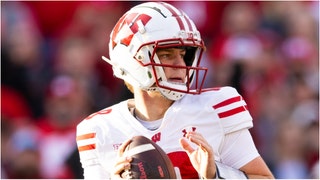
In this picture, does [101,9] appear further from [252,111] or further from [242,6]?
[252,111]

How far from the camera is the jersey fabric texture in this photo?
15.4 ft

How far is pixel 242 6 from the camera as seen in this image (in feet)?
31.8

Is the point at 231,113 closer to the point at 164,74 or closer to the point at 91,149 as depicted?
the point at 164,74

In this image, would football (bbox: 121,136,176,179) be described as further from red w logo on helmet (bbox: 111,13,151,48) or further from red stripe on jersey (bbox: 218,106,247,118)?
red w logo on helmet (bbox: 111,13,151,48)

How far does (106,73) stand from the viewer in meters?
9.17

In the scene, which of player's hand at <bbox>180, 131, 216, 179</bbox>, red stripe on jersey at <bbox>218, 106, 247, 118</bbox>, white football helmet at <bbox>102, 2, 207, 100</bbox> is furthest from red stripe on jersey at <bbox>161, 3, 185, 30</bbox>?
player's hand at <bbox>180, 131, 216, 179</bbox>

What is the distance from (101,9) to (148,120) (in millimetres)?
5061

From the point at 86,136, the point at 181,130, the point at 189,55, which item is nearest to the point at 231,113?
the point at 181,130

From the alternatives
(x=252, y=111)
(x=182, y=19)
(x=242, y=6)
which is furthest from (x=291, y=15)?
(x=182, y=19)

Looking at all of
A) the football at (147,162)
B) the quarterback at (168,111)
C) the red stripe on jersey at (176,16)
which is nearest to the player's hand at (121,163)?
the football at (147,162)

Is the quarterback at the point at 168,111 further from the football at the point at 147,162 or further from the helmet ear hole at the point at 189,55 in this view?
the football at the point at 147,162

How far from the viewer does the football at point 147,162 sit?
4297 millimetres

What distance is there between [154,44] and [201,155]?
0.61m

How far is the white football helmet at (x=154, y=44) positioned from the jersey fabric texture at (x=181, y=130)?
0.09 m
